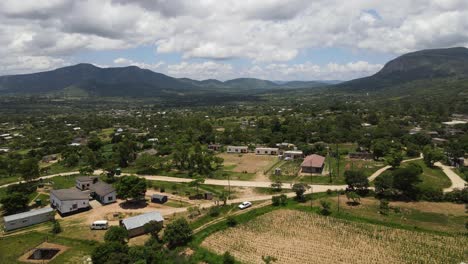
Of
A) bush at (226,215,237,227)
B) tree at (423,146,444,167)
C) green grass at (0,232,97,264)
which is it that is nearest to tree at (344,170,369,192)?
bush at (226,215,237,227)

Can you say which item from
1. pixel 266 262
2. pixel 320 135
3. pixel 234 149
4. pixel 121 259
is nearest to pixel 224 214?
pixel 266 262

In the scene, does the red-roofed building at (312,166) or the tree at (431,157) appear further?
the red-roofed building at (312,166)

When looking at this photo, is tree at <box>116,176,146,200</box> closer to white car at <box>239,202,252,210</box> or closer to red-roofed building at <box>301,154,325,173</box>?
white car at <box>239,202,252,210</box>

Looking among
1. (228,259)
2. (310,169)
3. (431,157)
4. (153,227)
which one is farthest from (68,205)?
(431,157)

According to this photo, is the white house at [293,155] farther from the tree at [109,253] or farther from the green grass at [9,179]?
the green grass at [9,179]

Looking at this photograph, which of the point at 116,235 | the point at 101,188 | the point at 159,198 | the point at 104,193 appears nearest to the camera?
the point at 116,235

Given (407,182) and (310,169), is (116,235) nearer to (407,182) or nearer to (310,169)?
(310,169)

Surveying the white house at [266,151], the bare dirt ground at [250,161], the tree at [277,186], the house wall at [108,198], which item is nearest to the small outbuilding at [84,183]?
the house wall at [108,198]
